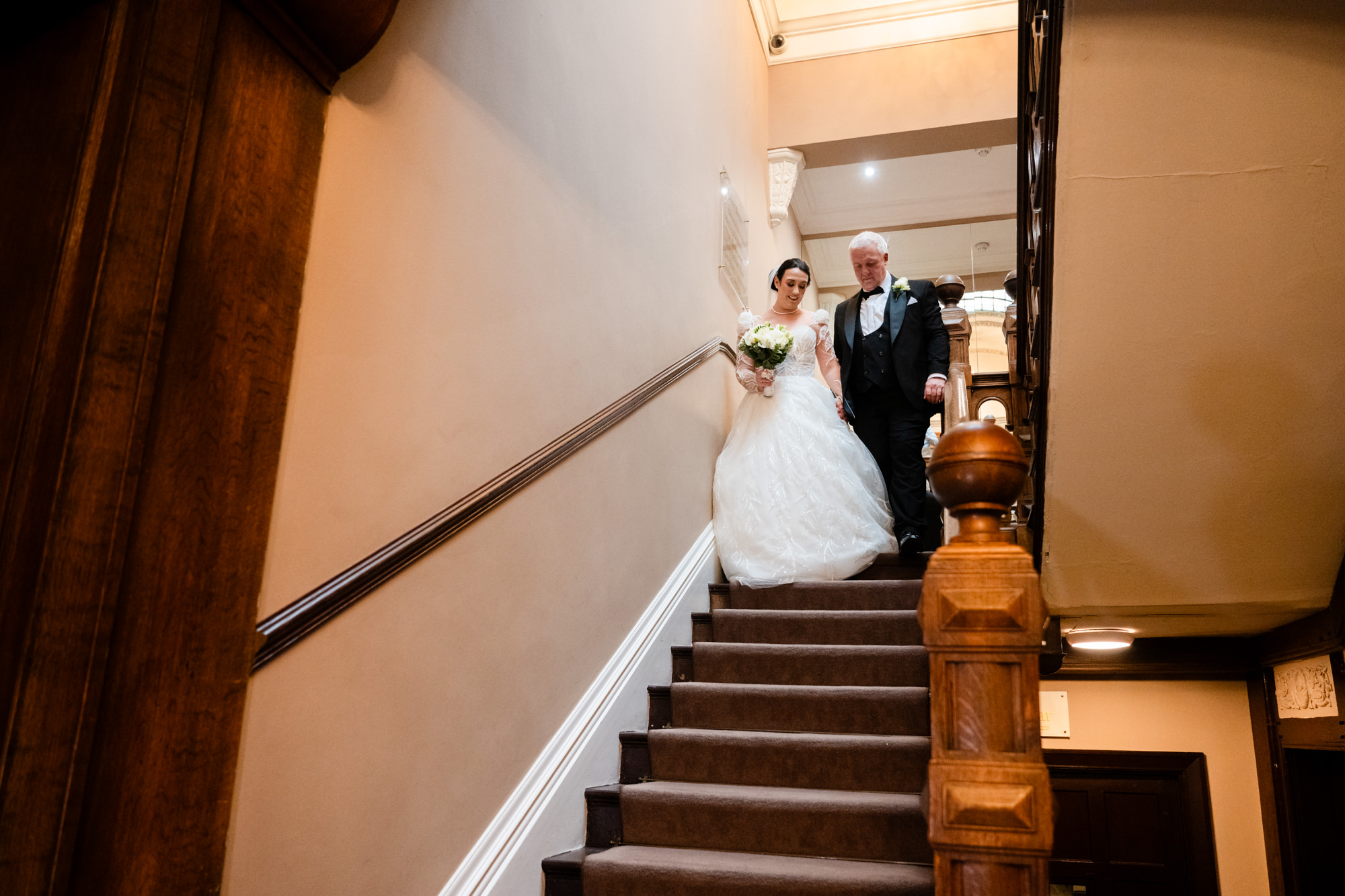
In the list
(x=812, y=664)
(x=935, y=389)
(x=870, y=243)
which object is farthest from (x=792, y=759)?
(x=870, y=243)

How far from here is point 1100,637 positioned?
459 cm

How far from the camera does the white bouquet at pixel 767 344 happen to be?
4578mm

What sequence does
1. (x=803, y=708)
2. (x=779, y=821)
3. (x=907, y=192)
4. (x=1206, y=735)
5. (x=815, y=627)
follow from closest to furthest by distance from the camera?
1. (x=779, y=821)
2. (x=803, y=708)
3. (x=815, y=627)
4. (x=1206, y=735)
5. (x=907, y=192)

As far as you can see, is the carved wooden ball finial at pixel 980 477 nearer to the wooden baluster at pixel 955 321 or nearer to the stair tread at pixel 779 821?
the stair tread at pixel 779 821

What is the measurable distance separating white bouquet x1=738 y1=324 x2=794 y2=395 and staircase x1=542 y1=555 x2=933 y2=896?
4.29 feet

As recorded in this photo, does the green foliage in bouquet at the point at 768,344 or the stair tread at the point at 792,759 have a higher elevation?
the green foliage in bouquet at the point at 768,344

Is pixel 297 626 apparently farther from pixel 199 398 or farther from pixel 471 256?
pixel 471 256

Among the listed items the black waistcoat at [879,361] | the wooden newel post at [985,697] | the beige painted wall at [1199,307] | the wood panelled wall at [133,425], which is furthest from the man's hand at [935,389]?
the wood panelled wall at [133,425]

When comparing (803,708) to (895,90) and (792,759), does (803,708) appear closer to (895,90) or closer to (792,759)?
(792,759)

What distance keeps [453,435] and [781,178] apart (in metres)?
5.33

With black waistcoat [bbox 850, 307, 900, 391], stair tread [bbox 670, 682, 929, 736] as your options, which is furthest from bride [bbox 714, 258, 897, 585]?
stair tread [bbox 670, 682, 929, 736]

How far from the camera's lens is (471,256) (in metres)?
2.40

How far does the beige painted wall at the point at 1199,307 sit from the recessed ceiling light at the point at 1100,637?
1041 millimetres

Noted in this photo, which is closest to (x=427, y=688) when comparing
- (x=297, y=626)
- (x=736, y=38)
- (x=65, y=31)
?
(x=297, y=626)
